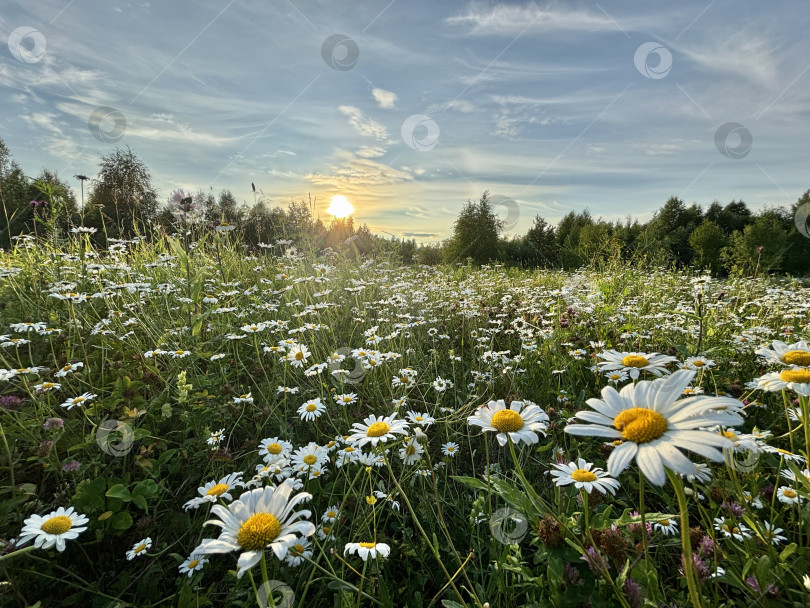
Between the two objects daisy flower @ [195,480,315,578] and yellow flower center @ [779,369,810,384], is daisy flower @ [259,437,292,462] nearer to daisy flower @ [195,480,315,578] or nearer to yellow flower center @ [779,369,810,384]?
daisy flower @ [195,480,315,578]

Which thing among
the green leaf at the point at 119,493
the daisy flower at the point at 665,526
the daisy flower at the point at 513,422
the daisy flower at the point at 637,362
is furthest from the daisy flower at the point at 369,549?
the green leaf at the point at 119,493

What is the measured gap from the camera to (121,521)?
1611 millimetres

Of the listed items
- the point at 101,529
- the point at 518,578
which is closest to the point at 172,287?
the point at 101,529

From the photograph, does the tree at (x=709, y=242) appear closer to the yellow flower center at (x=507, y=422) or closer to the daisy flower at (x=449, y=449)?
the daisy flower at (x=449, y=449)

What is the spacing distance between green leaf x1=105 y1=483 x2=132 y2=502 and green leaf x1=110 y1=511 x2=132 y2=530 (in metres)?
0.08

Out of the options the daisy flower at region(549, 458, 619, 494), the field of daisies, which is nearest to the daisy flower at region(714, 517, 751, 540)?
the field of daisies

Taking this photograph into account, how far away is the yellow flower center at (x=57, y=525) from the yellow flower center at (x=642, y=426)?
1701mm

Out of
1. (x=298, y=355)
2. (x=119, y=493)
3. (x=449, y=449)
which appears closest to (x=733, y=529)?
(x=449, y=449)

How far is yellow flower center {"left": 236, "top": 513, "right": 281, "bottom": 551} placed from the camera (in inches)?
30.0

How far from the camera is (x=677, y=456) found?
0.66m

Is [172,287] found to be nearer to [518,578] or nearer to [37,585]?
[37,585]

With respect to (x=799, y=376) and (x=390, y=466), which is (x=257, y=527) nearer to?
(x=390, y=466)

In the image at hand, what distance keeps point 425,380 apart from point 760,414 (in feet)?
7.34

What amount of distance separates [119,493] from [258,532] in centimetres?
127
